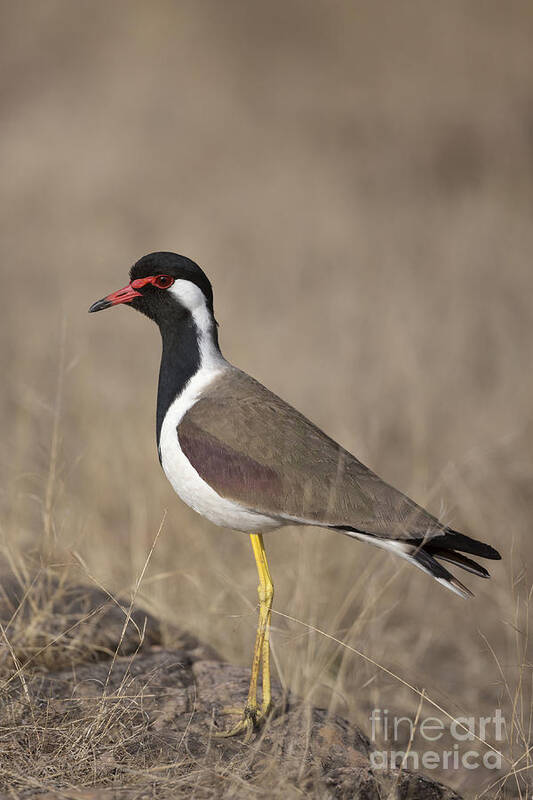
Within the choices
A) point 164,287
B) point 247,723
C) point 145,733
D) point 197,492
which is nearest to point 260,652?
point 247,723

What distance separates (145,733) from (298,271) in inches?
325

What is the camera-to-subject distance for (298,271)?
434 inches

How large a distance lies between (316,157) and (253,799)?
438 inches

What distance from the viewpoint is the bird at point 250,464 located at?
3189 millimetres

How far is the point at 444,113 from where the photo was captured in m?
13.0

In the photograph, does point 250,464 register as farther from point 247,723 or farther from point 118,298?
point 247,723

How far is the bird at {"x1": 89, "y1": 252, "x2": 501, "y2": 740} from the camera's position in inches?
126

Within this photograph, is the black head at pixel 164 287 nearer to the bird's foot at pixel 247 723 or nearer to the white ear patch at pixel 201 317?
the white ear patch at pixel 201 317

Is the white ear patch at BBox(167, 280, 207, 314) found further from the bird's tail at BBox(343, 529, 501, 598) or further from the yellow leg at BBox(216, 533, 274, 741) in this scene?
the bird's tail at BBox(343, 529, 501, 598)

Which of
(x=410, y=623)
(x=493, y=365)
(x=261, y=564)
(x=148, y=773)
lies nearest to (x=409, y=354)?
(x=493, y=365)

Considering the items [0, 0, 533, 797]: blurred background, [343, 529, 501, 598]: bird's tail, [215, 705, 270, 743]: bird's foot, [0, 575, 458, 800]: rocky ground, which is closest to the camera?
[0, 575, 458, 800]: rocky ground

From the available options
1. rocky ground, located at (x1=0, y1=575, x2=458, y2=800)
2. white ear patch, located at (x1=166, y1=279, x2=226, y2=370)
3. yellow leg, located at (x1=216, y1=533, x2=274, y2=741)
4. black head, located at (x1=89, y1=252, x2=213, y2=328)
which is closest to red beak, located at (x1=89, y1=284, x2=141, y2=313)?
black head, located at (x1=89, y1=252, x2=213, y2=328)

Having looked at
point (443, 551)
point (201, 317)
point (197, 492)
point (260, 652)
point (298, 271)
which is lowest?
point (260, 652)

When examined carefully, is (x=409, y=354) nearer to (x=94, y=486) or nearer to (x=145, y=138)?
(x=94, y=486)
